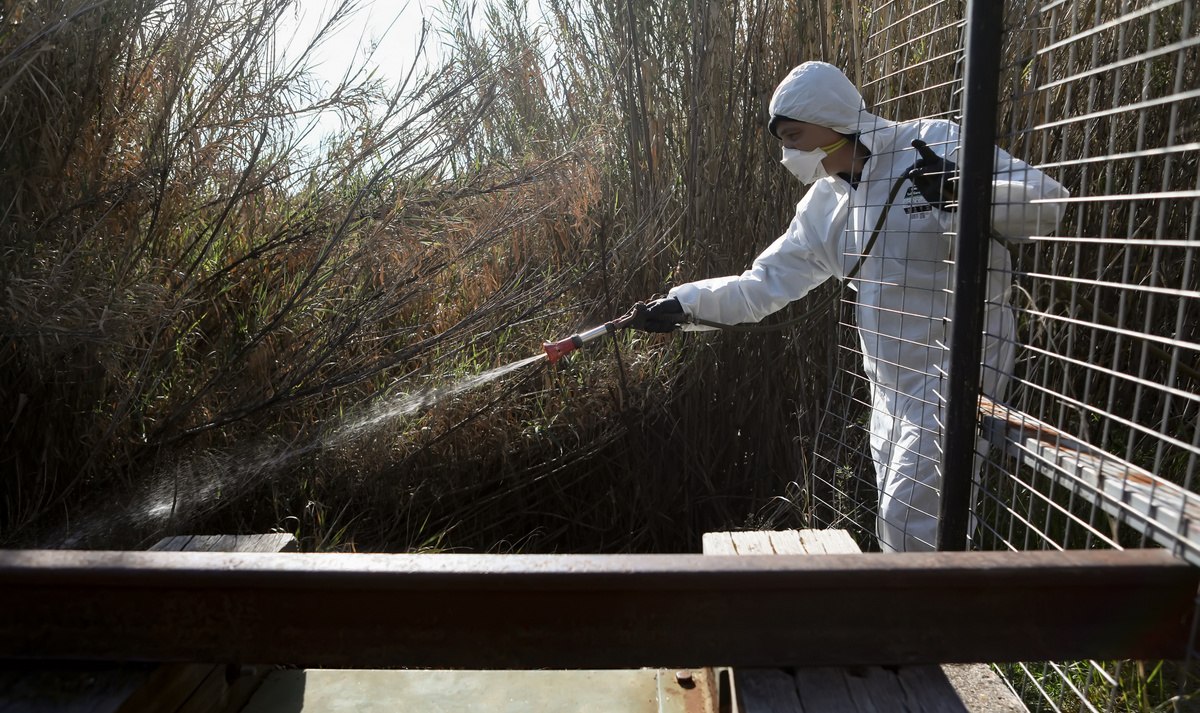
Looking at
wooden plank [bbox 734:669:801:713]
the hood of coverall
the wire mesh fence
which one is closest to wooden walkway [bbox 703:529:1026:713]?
wooden plank [bbox 734:669:801:713]

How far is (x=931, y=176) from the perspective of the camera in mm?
2896

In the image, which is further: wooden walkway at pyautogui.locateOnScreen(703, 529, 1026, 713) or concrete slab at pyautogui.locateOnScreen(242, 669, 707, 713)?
concrete slab at pyautogui.locateOnScreen(242, 669, 707, 713)

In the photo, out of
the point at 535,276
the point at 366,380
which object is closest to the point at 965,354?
the point at 535,276

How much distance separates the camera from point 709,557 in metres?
1.78

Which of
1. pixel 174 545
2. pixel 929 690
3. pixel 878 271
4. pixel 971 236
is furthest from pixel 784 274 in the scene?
pixel 174 545

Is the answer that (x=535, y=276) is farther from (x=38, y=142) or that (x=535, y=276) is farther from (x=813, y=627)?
(x=813, y=627)

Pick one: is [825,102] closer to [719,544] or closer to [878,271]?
[878,271]

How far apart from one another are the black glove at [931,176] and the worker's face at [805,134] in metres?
0.57

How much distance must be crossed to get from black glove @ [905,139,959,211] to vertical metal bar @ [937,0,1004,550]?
0.55m

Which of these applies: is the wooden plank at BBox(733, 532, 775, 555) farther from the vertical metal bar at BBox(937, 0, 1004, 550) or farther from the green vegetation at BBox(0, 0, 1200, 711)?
the green vegetation at BBox(0, 0, 1200, 711)

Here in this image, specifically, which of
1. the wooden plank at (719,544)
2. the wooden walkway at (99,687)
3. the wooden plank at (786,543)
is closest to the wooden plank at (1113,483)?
the wooden plank at (786,543)

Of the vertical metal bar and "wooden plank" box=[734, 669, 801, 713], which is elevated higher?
the vertical metal bar

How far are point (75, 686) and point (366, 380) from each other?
2.45 meters

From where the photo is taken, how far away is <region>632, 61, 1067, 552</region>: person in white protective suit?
3.11m
